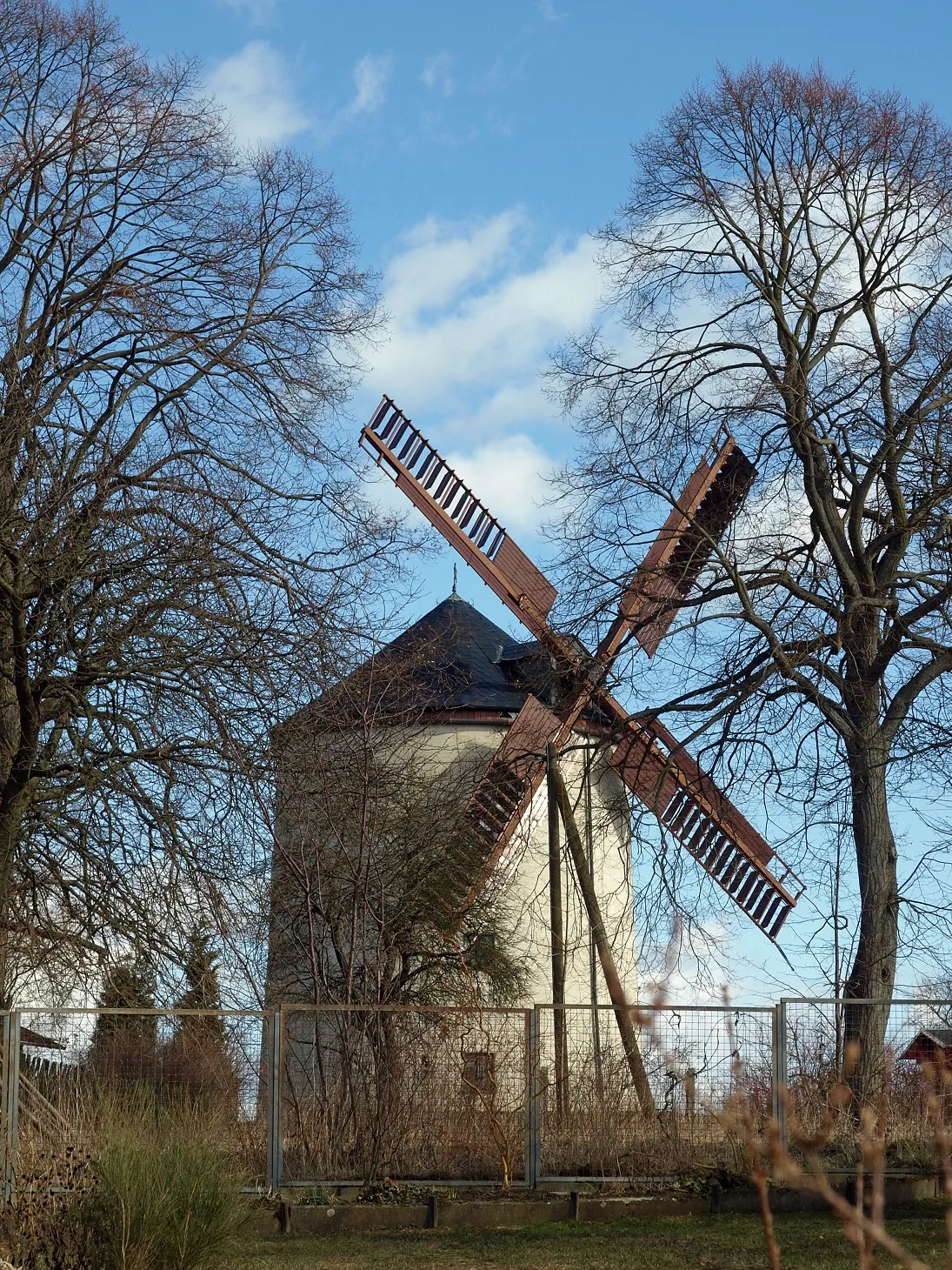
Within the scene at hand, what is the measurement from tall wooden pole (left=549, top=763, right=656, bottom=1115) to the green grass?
124cm

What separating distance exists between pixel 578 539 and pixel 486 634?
8982 mm

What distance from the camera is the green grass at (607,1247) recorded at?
825 cm

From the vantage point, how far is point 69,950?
10.7 m

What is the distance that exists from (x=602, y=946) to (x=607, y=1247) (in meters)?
6.54

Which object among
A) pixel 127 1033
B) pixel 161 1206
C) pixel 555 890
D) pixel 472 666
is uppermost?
pixel 472 666

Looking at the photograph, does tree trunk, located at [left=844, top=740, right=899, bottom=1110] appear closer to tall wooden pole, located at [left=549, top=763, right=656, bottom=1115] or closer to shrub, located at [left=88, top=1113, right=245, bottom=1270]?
tall wooden pole, located at [left=549, top=763, right=656, bottom=1115]

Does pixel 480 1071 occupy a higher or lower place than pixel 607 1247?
higher

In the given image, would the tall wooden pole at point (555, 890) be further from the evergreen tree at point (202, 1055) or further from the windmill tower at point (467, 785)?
the evergreen tree at point (202, 1055)

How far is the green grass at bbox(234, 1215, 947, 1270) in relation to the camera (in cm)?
825

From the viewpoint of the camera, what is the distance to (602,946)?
50.4ft

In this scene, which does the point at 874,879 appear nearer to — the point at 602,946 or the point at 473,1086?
the point at 602,946

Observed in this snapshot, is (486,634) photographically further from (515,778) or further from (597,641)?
(597,641)

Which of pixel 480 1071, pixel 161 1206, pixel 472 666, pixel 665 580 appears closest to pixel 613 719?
pixel 472 666

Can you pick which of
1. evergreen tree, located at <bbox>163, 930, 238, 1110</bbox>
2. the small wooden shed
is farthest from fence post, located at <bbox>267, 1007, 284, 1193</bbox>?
the small wooden shed
